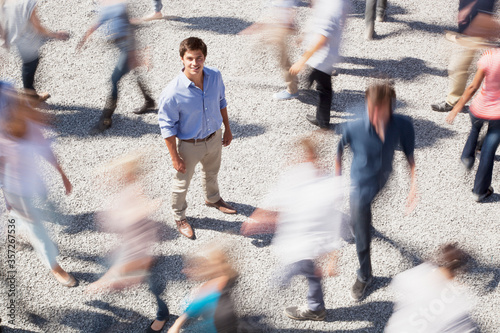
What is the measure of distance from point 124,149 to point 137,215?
232 cm

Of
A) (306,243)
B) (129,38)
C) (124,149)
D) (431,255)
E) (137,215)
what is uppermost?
(129,38)

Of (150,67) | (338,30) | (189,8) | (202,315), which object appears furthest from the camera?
(189,8)

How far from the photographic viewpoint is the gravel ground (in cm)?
408

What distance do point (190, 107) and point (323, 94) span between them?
2060mm

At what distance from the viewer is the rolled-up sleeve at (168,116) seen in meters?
3.82

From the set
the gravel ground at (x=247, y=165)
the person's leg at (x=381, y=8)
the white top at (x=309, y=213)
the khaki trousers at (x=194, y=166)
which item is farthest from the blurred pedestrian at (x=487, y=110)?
the person's leg at (x=381, y=8)

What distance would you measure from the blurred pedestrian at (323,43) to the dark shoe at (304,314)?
2.47m

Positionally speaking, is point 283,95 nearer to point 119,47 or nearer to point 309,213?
point 119,47

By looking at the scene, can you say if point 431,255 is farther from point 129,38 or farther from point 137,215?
point 129,38

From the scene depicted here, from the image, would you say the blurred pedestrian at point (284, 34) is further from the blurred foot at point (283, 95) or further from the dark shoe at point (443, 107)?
the dark shoe at point (443, 107)

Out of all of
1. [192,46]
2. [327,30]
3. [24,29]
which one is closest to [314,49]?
[327,30]

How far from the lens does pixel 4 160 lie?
3.74 meters

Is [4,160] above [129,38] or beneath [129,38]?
beneath

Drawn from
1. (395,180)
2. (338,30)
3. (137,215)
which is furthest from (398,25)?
(137,215)
